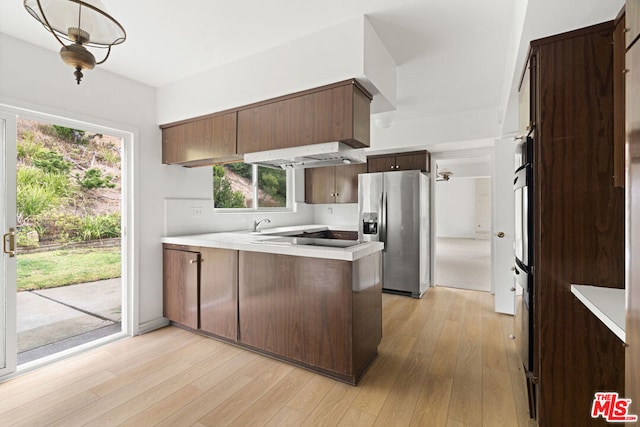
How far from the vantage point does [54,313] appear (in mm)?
3168

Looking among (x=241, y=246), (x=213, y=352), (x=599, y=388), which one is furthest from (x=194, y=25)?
(x=599, y=388)

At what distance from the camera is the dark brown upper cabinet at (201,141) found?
8.48 feet

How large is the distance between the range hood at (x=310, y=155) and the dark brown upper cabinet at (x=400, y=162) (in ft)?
6.65

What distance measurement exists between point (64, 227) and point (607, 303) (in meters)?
3.79

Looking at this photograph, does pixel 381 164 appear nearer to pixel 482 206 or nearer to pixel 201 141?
pixel 201 141

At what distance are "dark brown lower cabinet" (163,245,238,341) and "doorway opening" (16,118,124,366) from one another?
1.74 ft

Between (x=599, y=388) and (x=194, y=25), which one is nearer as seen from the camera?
(x=599, y=388)

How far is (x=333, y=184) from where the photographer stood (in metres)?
5.01

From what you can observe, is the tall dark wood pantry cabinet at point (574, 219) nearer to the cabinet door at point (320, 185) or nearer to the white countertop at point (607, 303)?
the white countertop at point (607, 303)

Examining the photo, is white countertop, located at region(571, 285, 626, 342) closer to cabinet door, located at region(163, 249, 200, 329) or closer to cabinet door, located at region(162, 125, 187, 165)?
cabinet door, located at region(163, 249, 200, 329)

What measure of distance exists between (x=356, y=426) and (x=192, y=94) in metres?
3.01

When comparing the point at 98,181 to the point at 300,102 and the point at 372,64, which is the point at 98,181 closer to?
the point at 300,102

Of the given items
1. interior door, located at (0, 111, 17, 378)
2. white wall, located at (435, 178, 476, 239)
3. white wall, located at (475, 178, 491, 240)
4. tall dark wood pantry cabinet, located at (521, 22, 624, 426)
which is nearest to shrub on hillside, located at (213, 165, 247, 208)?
interior door, located at (0, 111, 17, 378)

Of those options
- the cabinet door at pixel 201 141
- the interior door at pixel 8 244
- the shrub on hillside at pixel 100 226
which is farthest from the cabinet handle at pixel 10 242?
the cabinet door at pixel 201 141
